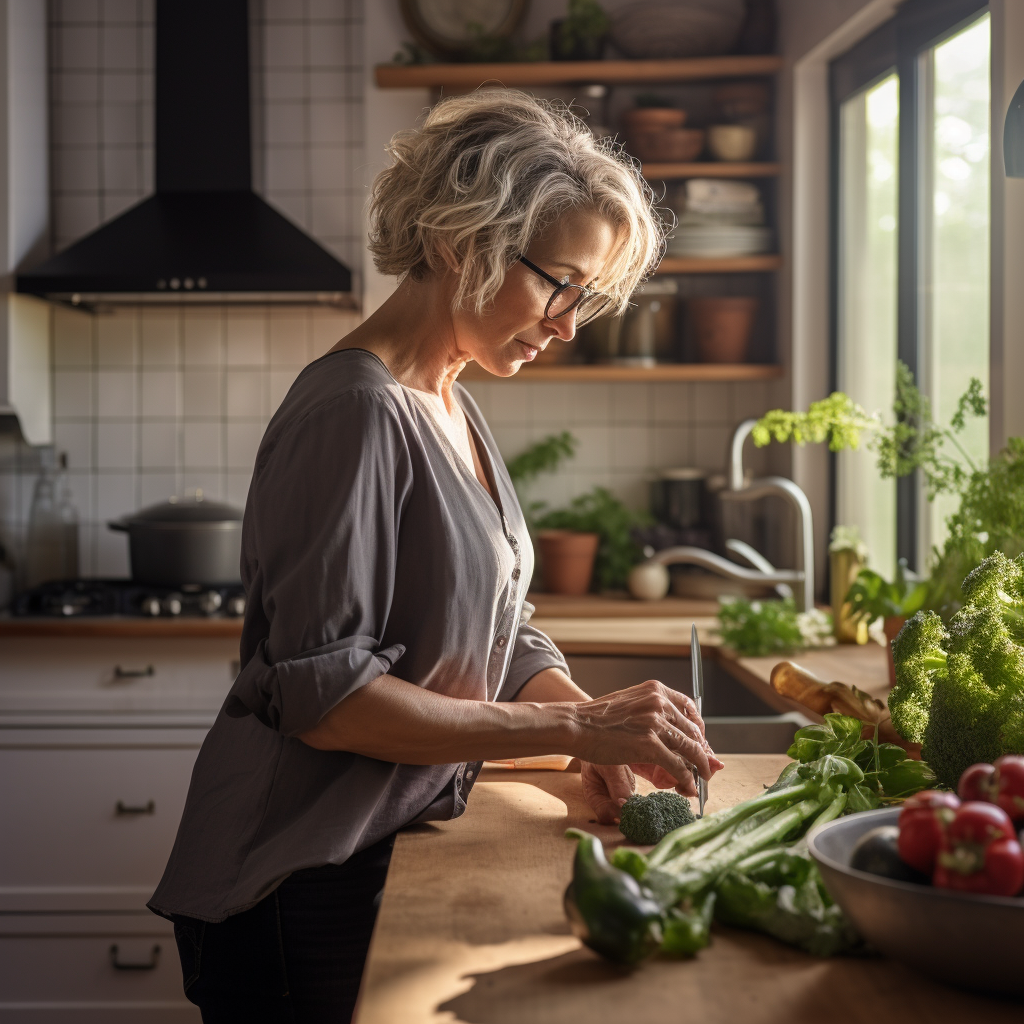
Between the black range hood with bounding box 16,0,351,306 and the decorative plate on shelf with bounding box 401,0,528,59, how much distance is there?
474 millimetres

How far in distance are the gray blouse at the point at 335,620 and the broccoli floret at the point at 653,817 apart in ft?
0.65

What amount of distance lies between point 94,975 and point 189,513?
3.65ft

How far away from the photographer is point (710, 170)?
2975 millimetres

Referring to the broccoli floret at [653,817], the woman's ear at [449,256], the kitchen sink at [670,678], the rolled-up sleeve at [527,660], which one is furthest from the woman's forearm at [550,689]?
the kitchen sink at [670,678]

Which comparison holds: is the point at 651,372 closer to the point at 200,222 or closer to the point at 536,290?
the point at 200,222

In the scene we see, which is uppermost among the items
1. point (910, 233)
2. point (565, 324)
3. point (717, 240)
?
point (717, 240)

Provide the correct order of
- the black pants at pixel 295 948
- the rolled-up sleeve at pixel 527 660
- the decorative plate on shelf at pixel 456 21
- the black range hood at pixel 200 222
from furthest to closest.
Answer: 1. the decorative plate on shelf at pixel 456 21
2. the black range hood at pixel 200 222
3. the rolled-up sleeve at pixel 527 660
4. the black pants at pixel 295 948

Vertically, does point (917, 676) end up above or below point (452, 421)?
below

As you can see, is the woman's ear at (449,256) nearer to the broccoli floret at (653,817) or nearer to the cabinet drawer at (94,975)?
the broccoli floret at (653,817)

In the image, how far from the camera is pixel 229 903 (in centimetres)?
110

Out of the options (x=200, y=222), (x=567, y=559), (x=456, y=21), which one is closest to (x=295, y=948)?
(x=567, y=559)

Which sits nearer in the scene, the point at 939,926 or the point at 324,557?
the point at 939,926

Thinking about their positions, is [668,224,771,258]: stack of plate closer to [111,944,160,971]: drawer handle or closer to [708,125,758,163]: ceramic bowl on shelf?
[708,125,758,163]: ceramic bowl on shelf

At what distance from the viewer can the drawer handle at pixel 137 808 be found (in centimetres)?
253
